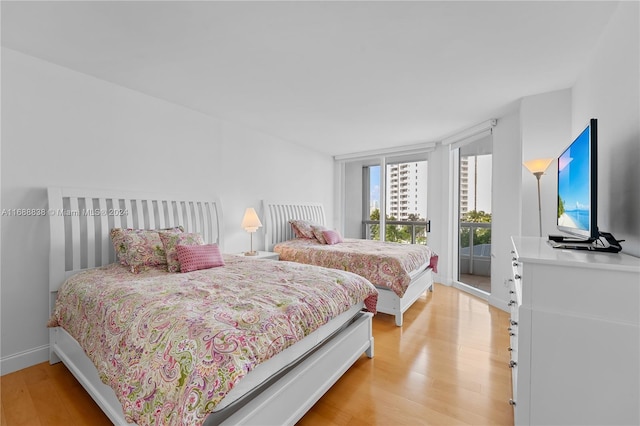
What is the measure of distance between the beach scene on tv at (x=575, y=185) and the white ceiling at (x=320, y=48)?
0.84 m

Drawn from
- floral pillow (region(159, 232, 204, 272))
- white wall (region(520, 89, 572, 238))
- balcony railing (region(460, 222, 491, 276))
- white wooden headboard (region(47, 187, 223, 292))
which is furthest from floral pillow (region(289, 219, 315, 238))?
white wall (region(520, 89, 572, 238))

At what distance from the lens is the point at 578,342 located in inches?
47.6

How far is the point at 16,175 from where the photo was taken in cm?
216

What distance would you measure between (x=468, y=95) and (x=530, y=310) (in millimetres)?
2420

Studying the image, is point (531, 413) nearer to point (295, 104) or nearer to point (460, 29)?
point (460, 29)

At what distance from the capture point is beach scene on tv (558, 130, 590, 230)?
154cm

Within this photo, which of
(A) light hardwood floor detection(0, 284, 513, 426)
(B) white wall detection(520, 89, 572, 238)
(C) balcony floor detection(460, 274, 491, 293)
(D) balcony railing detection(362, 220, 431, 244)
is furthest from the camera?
(D) balcony railing detection(362, 220, 431, 244)

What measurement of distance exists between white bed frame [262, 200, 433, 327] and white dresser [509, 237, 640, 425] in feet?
5.83

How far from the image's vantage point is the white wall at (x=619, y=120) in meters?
1.56

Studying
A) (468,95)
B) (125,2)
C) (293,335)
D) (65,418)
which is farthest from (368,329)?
(125,2)

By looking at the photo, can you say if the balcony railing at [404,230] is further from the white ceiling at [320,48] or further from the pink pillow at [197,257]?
the pink pillow at [197,257]

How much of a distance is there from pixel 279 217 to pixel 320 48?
2783 mm

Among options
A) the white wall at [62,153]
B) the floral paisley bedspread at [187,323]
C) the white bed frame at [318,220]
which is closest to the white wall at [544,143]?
the white bed frame at [318,220]

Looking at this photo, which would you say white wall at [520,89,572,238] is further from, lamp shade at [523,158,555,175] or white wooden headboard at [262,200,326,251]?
white wooden headboard at [262,200,326,251]
